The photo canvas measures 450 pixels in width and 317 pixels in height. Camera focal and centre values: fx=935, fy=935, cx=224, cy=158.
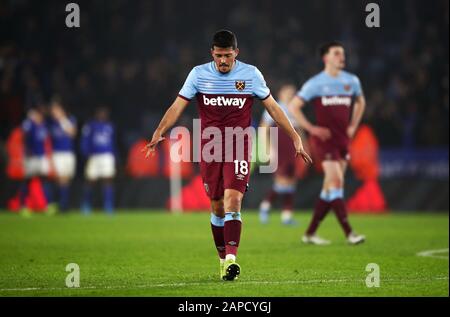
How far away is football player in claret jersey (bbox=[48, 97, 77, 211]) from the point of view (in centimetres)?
2203

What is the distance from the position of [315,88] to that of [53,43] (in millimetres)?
14907

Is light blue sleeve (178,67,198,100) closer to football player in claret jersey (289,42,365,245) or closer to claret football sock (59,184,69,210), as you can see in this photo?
football player in claret jersey (289,42,365,245)

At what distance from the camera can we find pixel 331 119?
13.3 meters

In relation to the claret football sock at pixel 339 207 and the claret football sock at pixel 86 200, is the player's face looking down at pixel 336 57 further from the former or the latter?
the claret football sock at pixel 86 200

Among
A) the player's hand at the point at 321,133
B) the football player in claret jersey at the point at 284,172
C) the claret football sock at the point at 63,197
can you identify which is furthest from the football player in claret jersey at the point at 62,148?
the player's hand at the point at 321,133

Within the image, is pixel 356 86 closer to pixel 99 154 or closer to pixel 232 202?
pixel 232 202

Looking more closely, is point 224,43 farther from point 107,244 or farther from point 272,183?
point 272,183

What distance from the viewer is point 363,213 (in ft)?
68.1

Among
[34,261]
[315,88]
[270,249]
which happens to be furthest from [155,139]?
[315,88]

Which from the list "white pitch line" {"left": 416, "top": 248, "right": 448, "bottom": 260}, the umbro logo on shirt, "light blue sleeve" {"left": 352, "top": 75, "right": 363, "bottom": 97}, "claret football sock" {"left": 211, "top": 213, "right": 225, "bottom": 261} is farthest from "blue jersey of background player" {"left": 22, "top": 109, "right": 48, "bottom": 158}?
the umbro logo on shirt

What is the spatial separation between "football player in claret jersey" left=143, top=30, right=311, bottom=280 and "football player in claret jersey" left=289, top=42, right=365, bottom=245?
424cm

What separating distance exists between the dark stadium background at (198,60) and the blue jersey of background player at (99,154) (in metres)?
0.66

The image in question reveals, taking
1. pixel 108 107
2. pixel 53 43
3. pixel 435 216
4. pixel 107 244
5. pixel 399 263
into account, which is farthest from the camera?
pixel 53 43

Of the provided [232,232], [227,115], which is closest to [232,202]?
[232,232]
